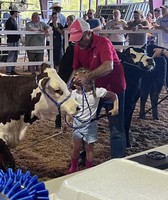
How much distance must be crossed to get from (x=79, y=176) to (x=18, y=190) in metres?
0.17

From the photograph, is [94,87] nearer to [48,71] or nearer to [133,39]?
[48,71]

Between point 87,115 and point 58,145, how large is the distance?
1.39 metres

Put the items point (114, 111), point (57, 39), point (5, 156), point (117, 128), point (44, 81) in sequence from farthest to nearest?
point (57, 39) < point (117, 128) < point (114, 111) < point (44, 81) < point (5, 156)

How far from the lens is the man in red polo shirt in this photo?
3318 millimetres

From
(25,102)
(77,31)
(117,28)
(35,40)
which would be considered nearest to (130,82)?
(77,31)

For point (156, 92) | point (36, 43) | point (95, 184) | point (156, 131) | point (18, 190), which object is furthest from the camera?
point (36, 43)

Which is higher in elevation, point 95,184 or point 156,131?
point 95,184

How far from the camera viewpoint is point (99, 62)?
11.2 ft

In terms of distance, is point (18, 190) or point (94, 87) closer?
point (18, 190)

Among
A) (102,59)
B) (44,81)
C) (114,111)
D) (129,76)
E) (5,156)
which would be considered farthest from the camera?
(129,76)

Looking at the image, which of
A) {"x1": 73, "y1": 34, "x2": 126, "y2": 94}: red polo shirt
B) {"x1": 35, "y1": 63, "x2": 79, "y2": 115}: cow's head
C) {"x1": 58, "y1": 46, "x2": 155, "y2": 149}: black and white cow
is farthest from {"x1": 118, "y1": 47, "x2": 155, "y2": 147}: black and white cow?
{"x1": 35, "y1": 63, "x2": 79, "y2": 115}: cow's head

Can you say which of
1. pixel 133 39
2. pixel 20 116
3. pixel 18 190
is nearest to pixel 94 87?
pixel 20 116

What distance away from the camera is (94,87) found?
346 cm

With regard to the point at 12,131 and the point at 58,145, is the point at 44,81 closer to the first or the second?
the point at 12,131
